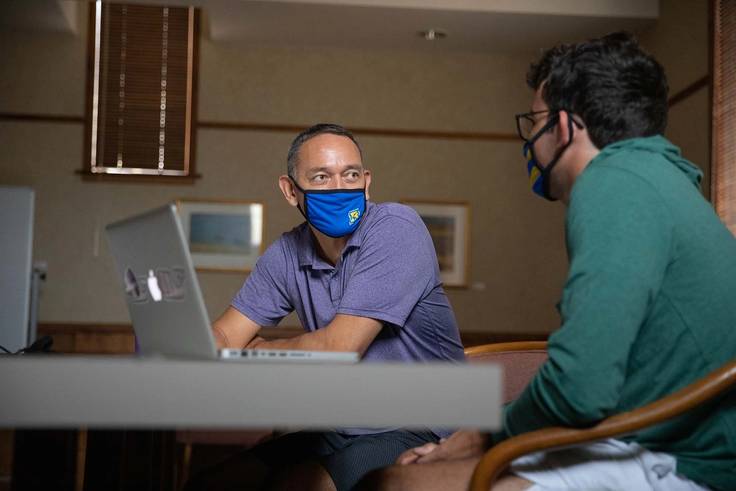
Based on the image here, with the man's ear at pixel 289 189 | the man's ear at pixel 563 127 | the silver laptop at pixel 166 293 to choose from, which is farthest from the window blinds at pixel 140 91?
the man's ear at pixel 563 127

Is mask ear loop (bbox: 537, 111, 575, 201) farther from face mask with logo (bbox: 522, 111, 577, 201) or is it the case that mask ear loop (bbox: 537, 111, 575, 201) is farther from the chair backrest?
the chair backrest

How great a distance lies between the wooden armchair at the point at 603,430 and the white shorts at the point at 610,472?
10cm

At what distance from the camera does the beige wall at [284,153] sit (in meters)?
6.43

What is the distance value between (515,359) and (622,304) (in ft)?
3.40

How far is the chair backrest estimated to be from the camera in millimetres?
2322

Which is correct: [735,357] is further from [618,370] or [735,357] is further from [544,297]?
[544,297]

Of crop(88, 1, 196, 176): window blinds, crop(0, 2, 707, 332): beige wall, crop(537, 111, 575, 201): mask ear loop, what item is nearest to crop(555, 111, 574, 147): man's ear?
crop(537, 111, 575, 201): mask ear loop

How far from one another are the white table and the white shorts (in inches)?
21.7

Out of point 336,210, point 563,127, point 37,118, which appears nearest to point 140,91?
point 37,118

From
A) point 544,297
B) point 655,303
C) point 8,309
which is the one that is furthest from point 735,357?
point 544,297

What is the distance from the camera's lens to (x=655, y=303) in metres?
1.44

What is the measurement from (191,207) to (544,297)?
2.79 m

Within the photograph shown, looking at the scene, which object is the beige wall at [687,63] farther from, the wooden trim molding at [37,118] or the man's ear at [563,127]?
the wooden trim molding at [37,118]

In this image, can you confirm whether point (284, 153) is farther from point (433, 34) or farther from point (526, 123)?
point (526, 123)
